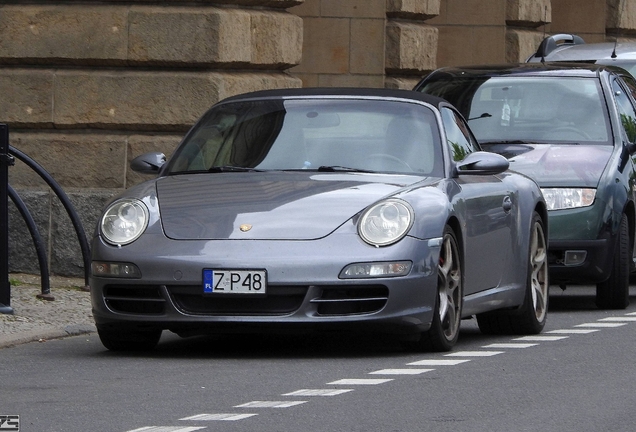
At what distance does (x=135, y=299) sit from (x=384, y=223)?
4.08 feet

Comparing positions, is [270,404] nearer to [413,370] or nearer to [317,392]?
[317,392]

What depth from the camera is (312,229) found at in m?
8.53

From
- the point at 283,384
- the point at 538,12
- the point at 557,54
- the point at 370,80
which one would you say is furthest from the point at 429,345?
the point at 538,12

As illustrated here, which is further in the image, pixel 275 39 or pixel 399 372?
pixel 275 39

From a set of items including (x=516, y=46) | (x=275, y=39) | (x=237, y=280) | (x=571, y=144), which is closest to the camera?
(x=237, y=280)

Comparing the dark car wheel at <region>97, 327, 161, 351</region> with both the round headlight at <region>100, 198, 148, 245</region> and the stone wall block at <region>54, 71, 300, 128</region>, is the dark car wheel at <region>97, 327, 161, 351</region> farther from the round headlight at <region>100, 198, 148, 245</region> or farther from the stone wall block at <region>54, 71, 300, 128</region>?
the stone wall block at <region>54, 71, 300, 128</region>

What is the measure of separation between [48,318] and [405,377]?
338 centimetres

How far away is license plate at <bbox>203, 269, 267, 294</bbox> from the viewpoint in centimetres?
841

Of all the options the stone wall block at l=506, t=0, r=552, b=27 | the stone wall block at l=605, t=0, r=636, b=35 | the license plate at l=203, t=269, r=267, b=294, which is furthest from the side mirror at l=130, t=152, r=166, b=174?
the stone wall block at l=605, t=0, r=636, b=35

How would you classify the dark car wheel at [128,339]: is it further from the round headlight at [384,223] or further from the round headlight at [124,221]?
the round headlight at [384,223]

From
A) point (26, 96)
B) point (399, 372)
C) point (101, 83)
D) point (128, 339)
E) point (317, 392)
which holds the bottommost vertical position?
point (128, 339)

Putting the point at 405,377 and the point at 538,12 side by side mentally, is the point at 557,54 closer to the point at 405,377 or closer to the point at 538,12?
the point at 538,12

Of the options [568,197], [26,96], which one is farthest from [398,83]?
[568,197]

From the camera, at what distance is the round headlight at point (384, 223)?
28.0 feet
